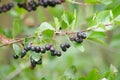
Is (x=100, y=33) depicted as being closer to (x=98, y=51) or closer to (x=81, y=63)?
(x=81, y=63)

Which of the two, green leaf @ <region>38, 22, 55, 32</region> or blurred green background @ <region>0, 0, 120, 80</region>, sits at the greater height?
green leaf @ <region>38, 22, 55, 32</region>

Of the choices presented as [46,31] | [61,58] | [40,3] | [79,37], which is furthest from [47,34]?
[61,58]

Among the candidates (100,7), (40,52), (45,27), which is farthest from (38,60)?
(100,7)

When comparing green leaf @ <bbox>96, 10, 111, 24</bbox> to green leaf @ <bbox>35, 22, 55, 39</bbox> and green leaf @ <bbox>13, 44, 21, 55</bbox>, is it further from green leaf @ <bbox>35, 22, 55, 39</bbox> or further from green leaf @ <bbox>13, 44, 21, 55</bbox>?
green leaf @ <bbox>13, 44, 21, 55</bbox>

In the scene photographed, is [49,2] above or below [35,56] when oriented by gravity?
above

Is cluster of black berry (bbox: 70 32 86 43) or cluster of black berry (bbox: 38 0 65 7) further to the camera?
cluster of black berry (bbox: 38 0 65 7)

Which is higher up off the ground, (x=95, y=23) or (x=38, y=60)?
(x=95, y=23)

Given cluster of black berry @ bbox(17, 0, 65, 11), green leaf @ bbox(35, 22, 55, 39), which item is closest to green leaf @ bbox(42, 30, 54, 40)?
green leaf @ bbox(35, 22, 55, 39)

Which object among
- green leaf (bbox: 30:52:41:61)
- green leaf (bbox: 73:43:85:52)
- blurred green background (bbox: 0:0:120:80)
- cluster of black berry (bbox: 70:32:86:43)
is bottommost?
blurred green background (bbox: 0:0:120:80)

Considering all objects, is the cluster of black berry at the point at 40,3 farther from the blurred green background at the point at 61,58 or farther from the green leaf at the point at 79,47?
the green leaf at the point at 79,47

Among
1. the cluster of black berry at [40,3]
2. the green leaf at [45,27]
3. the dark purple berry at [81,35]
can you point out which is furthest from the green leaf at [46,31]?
the cluster of black berry at [40,3]

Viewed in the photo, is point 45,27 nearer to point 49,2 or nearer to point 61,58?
point 49,2
